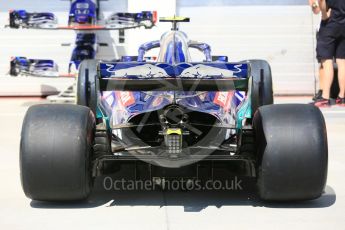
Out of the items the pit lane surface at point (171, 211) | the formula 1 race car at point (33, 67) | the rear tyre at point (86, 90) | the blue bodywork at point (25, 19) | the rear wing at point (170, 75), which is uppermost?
the blue bodywork at point (25, 19)

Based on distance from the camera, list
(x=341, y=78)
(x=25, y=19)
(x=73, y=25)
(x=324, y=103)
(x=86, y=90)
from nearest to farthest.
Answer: (x=86, y=90) < (x=324, y=103) < (x=341, y=78) < (x=25, y=19) < (x=73, y=25)

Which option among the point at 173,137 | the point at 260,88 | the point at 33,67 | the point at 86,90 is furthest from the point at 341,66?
the point at 173,137

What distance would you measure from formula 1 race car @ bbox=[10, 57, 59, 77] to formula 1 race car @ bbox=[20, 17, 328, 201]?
5.90 metres

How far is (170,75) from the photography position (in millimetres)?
5461

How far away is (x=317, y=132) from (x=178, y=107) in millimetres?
993

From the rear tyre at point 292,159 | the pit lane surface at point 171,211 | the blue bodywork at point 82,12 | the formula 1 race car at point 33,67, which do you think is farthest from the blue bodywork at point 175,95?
the blue bodywork at point 82,12

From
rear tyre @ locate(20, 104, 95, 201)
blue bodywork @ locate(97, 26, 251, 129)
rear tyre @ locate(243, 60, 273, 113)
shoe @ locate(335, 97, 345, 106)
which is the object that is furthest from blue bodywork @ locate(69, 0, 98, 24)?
rear tyre @ locate(20, 104, 95, 201)

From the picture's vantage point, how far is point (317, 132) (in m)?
5.07

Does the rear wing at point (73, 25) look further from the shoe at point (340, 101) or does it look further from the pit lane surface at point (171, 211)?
the pit lane surface at point (171, 211)

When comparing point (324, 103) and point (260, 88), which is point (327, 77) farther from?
point (260, 88)

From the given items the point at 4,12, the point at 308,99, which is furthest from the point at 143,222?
the point at 4,12

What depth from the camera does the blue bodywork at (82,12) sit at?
1227 centimetres

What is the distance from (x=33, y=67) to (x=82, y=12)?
1.42 metres

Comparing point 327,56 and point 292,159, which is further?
point 327,56
